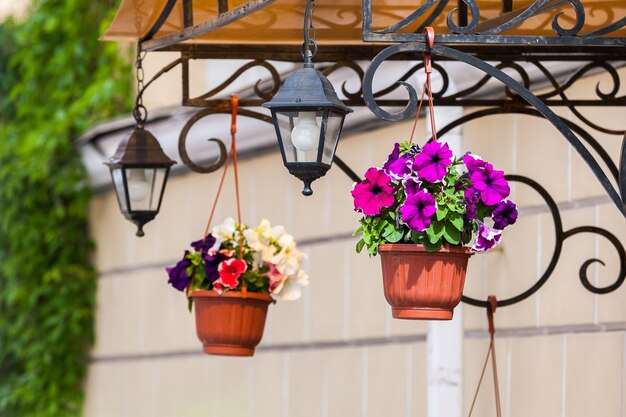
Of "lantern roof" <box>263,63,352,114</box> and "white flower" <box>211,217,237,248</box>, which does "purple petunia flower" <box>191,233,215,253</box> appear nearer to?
"white flower" <box>211,217,237,248</box>

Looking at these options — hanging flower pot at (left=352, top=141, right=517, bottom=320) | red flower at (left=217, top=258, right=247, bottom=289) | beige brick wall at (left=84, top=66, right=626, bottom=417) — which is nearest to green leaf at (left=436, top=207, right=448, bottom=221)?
hanging flower pot at (left=352, top=141, right=517, bottom=320)

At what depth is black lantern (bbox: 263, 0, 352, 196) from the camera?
329 centimetres

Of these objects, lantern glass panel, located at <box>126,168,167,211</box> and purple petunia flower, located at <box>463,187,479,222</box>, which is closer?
purple petunia flower, located at <box>463,187,479,222</box>

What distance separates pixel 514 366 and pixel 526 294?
73 centimetres

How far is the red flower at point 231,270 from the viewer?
4352mm

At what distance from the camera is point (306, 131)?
332 cm

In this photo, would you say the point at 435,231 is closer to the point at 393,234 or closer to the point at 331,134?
the point at 393,234

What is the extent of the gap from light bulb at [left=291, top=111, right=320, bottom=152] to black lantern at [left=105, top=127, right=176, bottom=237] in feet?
4.11

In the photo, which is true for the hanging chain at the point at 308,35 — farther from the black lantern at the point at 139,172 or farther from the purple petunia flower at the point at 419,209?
the black lantern at the point at 139,172

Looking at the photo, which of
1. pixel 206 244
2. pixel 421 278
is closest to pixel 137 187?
pixel 206 244

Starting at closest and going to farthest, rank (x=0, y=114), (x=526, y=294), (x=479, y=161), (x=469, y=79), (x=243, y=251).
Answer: (x=479, y=161) → (x=526, y=294) → (x=243, y=251) → (x=469, y=79) → (x=0, y=114)

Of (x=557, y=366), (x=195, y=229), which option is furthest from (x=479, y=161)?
(x=195, y=229)

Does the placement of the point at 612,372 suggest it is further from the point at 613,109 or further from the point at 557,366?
the point at 613,109

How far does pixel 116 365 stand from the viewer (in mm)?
7980
